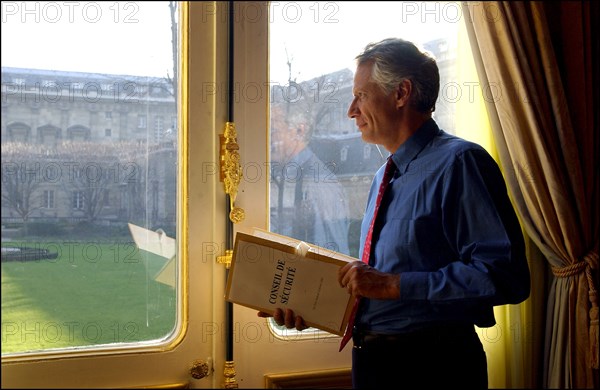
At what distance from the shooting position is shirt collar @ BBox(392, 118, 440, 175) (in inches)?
69.6

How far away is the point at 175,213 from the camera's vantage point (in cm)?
223

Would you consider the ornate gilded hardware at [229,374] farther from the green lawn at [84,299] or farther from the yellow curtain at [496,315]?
the yellow curtain at [496,315]

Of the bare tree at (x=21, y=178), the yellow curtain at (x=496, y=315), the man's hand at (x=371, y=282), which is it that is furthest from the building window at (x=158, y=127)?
the yellow curtain at (x=496, y=315)

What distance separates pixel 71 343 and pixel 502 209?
4.41 feet

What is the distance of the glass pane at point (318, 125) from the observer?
233 cm

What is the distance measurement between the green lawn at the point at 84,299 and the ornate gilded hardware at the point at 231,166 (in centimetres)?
29

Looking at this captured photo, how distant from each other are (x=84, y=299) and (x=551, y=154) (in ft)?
5.35

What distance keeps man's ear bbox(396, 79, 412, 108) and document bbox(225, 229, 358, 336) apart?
0.42m

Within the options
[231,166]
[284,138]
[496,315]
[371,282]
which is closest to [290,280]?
[371,282]

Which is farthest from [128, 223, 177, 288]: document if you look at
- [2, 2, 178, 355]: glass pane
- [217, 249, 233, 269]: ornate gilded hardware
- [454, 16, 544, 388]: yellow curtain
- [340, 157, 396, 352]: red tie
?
[454, 16, 544, 388]: yellow curtain

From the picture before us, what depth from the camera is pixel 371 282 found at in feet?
5.34

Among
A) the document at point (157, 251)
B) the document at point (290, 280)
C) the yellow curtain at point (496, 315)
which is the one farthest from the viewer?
the yellow curtain at point (496, 315)

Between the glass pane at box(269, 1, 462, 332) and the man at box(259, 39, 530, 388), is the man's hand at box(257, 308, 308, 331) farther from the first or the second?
the glass pane at box(269, 1, 462, 332)

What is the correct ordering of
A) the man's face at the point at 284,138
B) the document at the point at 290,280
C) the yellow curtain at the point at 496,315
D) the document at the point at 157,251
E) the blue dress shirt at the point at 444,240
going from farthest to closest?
1. the yellow curtain at the point at 496,315
2. the man's face at the point at 284,138
3. the document at the point at 157,251
4. the document at the point at 290,280
5. the blue dress shirt at the point at 444,240
